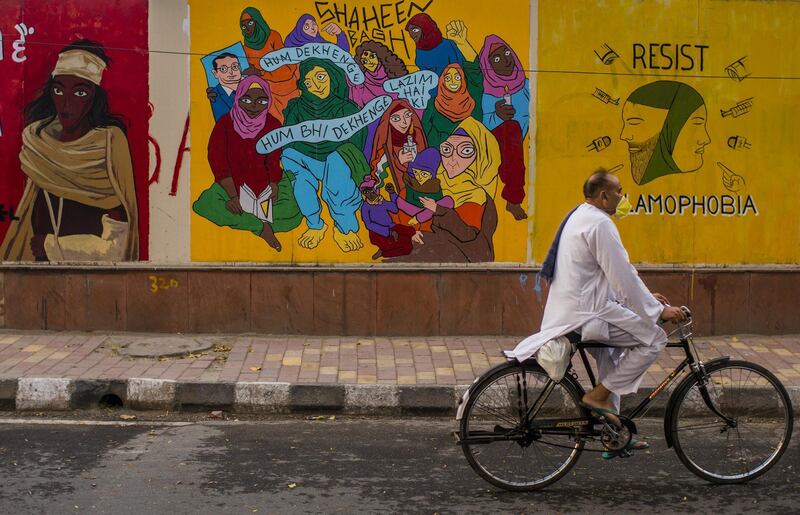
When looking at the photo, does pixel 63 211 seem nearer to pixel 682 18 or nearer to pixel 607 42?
pixel 607 42

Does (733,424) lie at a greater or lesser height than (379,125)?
lesser

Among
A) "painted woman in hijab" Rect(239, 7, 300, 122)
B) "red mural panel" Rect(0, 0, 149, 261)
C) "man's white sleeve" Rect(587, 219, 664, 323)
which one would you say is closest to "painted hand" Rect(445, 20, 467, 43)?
"painted woman in hijab" Rect(239, 7, 300, 122)

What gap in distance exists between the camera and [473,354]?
806cm

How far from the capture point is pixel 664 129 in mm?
8750

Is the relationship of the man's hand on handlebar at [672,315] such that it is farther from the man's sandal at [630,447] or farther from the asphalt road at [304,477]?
the asphalt road at [304,477]

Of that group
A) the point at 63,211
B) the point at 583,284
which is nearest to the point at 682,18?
the point at 583,284

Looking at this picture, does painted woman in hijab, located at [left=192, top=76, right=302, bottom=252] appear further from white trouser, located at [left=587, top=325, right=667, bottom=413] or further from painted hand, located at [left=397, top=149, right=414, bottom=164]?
white trouser, located at [left=587, top=325, right=667, bottom=413]

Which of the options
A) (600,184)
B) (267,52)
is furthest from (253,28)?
(600,184)

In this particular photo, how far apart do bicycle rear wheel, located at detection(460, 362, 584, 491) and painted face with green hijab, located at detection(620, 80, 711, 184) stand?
427 centimetres

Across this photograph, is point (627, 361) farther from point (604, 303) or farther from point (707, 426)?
point (707, 426)

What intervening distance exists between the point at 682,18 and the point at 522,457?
5.21 m

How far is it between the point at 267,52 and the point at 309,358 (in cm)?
271

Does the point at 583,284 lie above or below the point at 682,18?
below

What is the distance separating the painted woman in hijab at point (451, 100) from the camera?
864cm
